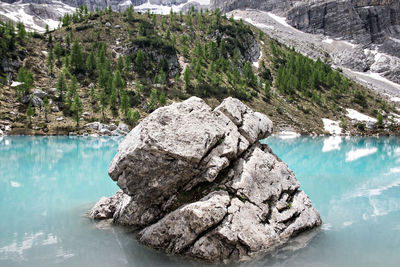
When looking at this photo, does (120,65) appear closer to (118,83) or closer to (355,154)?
(118,83)

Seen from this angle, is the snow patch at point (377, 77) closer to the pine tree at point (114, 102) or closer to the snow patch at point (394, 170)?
the snow patch at point (394, 170)

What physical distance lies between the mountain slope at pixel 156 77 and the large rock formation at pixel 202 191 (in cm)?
6397

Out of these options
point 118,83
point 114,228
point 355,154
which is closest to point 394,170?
point 355,154

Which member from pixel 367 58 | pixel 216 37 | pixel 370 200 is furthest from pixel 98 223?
pixel 367 58

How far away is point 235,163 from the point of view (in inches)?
529

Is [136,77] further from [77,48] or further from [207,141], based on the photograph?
[207,141]

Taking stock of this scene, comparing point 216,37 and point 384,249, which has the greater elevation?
point 216,37

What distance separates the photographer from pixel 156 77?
100m

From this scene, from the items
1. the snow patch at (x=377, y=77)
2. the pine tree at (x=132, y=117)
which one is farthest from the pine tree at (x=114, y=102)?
the snow patch at (x=377, y=77)

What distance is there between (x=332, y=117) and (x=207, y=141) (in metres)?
110

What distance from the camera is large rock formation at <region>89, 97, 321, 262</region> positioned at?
10469mm

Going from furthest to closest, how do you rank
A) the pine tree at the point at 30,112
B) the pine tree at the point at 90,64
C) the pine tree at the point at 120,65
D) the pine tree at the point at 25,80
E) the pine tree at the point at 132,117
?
1. the pine tree at the point at 120,65
2. the pine tree at the point at 90,64
3. the pine tree at the point at 132,117
4. the pine tree at the point at 25,80
5. the pine tree at the point at 30,112

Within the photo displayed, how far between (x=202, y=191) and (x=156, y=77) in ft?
306

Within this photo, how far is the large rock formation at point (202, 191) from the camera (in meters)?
10.5
